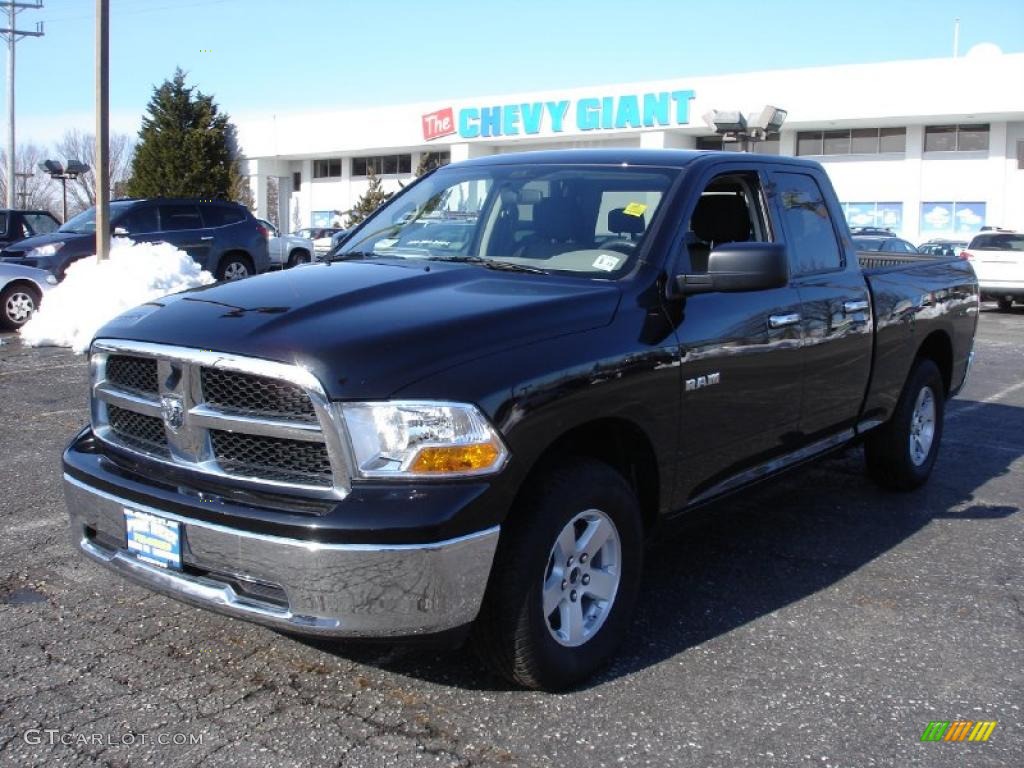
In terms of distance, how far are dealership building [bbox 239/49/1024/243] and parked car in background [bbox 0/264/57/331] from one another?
19.6 meters

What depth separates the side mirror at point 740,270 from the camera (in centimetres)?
387

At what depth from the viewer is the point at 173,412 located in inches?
131

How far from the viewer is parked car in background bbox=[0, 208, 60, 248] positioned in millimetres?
17859

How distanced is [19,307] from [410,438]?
1240cm

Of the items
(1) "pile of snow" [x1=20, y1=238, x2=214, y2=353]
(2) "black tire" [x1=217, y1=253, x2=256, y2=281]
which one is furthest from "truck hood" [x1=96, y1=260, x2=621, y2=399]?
(2) "black tire" [x1=217, y1=253, x2=256, y2=281]

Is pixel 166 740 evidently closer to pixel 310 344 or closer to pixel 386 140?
pixel 310 344

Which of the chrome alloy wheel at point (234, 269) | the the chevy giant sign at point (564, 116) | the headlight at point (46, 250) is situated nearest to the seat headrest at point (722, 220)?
the headlight at point (46, 250)

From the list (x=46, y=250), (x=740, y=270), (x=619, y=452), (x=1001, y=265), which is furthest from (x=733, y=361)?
(x=1001, y=265)

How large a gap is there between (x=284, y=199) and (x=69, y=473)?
2184 inches

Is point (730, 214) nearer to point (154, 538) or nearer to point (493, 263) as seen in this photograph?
point (493, 263)

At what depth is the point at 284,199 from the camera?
187ft

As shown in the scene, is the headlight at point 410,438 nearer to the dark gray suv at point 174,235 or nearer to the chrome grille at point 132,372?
the chrome grille at point 132,372

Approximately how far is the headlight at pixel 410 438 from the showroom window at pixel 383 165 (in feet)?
155

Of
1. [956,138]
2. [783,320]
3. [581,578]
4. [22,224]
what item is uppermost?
[956,138]
